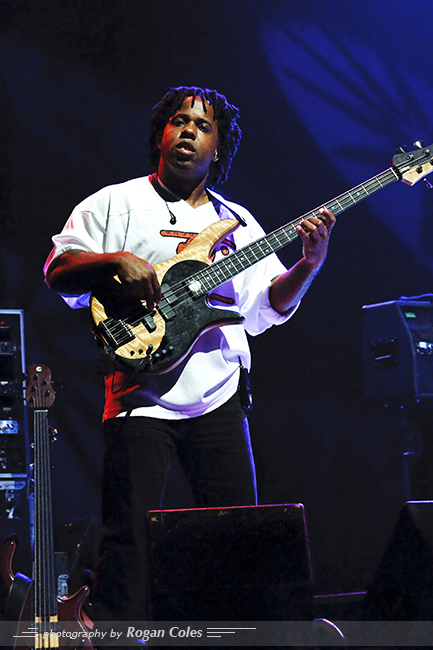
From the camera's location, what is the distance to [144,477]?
2184 mm

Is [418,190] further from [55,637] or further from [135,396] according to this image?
[55,637]

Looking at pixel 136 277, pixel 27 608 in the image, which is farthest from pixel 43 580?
pixel 136 277

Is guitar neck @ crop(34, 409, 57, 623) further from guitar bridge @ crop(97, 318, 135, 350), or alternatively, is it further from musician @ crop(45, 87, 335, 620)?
guitar bridge @ crop(97, 318, 135, 350)

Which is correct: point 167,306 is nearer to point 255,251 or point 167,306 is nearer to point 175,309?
point 175,309

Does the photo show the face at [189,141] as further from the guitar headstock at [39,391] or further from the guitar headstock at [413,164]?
the guitar headstock at [39,391]

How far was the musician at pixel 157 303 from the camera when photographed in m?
2.18

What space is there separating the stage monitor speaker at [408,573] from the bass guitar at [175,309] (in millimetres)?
951

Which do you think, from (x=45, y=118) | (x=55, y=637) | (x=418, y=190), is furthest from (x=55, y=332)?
(x=418, y=190)

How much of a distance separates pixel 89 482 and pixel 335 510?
1.66 meters

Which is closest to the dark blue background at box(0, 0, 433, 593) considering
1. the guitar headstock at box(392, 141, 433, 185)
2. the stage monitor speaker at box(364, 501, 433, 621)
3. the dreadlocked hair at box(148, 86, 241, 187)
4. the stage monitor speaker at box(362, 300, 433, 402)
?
the stage monitor speaker at box(362, 300, 433, 402)

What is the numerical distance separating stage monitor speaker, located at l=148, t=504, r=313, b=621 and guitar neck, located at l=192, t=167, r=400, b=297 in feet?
3.34

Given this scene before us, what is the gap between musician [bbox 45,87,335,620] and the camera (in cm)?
218

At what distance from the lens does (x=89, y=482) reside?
13.6 ft

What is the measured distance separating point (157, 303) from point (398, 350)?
236 centimetres
